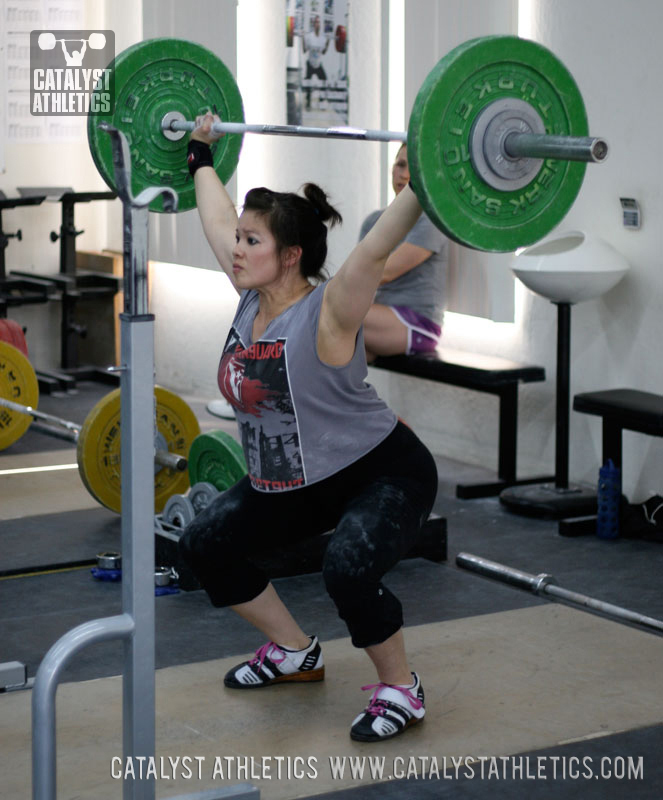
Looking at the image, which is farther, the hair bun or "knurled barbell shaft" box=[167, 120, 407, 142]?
the hair bun

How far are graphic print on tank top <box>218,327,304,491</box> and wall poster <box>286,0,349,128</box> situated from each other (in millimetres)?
3188

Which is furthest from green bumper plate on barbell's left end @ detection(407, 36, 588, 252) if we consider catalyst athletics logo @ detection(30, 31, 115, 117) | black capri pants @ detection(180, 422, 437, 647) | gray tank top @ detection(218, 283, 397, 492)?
catalyst athletics logo @ detection(30, 31, 115, 117)

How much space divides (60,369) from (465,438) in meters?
2.66

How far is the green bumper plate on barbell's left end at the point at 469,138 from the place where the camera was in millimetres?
2264

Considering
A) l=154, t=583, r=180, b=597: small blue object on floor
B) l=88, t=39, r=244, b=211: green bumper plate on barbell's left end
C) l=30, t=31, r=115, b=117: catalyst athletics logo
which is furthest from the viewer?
l=30, t=31, r=115, b=117: catalyst athletics logo

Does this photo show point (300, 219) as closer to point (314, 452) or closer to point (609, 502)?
point (314, 452)

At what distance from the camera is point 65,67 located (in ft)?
23.7

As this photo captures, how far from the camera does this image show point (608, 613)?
3.32 m

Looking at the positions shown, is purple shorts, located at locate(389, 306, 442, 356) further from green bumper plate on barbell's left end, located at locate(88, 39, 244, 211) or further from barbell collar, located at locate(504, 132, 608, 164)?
barbell collar, located at locate(504, 132, 608, 164)

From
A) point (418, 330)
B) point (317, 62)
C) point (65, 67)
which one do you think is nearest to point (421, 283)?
point (418, 330)

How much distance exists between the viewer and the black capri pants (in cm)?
255

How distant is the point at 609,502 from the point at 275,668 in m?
1.73

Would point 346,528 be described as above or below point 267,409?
below

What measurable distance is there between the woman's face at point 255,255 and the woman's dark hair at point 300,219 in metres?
0.01
